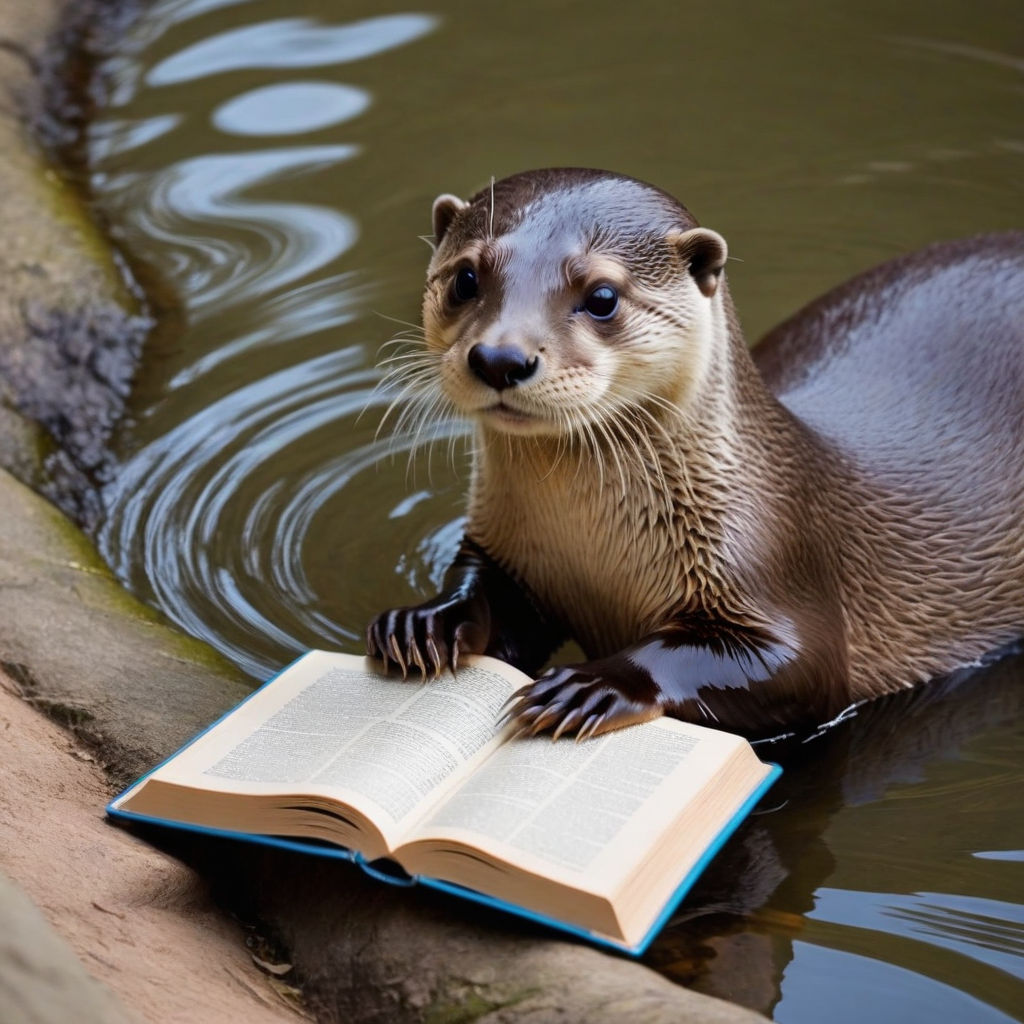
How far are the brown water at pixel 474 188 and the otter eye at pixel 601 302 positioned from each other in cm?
71

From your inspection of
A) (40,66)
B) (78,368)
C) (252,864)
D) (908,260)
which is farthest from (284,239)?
(252,864)

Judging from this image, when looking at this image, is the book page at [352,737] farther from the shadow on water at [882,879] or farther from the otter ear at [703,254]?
the otter ear at [703,254]

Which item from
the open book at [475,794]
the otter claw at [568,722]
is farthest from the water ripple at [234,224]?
the otter claw at [568,722]

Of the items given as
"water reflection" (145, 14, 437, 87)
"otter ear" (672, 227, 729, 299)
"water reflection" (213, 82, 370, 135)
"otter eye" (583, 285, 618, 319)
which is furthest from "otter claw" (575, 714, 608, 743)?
"water reflection" (145, 14, 437, 87)

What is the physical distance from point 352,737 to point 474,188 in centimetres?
272

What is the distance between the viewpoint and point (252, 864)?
7.45 ft

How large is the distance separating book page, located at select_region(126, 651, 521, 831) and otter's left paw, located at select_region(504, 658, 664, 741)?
57 mm

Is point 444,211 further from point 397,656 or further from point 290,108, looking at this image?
point 290,108

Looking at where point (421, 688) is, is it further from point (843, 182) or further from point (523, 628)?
point (843, 182)

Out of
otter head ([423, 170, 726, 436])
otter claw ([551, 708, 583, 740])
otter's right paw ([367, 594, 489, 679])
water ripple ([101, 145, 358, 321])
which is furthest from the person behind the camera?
water ripple ([101, 145, 358, 321])

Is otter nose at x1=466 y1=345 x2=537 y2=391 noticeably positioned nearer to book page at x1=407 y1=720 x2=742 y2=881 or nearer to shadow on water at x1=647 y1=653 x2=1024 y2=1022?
book page at x1=407 y1=720 x2=742 y2=881

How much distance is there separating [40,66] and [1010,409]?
3665 mm

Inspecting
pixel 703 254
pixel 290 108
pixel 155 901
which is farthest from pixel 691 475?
pixel 290 108

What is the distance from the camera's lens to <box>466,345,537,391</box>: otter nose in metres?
2.31
